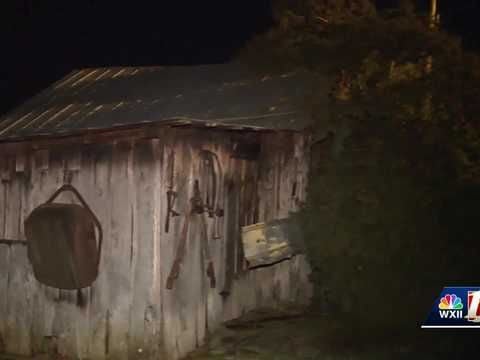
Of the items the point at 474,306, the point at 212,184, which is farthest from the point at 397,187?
the point at 212,184

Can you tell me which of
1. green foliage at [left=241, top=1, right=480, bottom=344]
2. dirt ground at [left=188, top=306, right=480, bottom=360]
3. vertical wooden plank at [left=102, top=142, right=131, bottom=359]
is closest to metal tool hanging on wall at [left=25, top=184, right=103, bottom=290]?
vertical wooden plank at [left=102, top=142, right=131, bottom=359]

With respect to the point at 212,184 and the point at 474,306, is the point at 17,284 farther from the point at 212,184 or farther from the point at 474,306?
the point at 474,306

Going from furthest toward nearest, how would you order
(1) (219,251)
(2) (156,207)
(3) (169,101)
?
(3) (169,101) < (1) (219,251) < (2) (156,207)

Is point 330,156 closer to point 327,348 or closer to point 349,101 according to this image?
point 349,101

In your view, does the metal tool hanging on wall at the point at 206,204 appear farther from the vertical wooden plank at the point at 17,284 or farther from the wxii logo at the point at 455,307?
the wxii logo at the point at 455,307

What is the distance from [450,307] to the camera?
6.97 m

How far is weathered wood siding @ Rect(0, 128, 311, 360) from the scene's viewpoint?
281 inches

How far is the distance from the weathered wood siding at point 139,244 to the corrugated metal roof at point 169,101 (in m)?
0.50

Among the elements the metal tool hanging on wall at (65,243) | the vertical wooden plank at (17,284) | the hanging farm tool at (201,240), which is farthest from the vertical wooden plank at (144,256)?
the vertical wooden plank at (17,284)

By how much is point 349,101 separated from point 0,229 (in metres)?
5.22

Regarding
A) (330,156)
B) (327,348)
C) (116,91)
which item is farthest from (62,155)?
(327,348)

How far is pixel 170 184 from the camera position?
718 cm

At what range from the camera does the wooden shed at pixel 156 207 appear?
7145 millimetres

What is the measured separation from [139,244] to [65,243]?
915 millimetres
